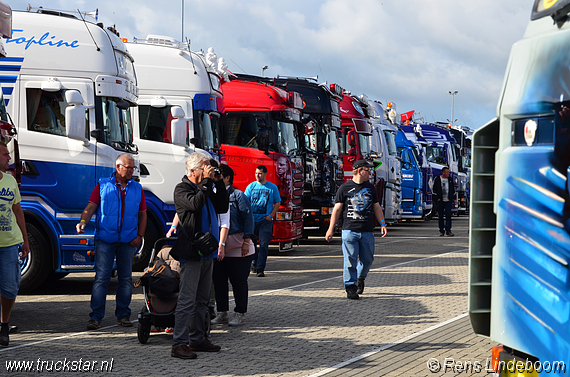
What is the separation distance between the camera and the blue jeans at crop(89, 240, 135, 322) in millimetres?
7812

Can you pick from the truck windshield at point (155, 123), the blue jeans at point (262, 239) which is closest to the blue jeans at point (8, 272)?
the blue jeans at point (262, 239)

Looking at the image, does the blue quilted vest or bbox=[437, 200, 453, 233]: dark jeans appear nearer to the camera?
the blue quilted vest

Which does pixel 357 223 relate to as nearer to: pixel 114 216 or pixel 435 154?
pixel 114 216

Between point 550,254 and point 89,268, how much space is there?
7502mm

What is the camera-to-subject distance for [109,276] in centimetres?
794

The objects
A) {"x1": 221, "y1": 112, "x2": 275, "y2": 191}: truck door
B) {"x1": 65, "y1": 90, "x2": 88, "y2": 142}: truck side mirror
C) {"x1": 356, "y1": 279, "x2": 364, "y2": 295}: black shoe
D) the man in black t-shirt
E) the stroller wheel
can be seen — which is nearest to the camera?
the stroller wheel

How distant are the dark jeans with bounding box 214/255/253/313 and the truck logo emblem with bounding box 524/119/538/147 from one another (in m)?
4.57

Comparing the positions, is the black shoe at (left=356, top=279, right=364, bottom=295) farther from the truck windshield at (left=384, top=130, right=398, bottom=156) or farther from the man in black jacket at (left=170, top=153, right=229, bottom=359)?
the truck windshield at (left=384, top=130, right=398, bottom=156)

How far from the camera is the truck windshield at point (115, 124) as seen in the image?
1052 cm

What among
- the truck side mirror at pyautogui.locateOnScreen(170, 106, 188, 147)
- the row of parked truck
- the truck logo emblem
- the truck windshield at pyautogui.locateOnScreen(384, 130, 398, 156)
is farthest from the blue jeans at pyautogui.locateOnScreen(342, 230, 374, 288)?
the truck windshield at pyautogui.locateOnScreen(384, 130, 398, 156)

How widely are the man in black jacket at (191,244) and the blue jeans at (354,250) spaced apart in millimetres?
3695

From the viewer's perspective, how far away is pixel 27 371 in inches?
233

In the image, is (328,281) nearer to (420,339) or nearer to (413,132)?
(420,339)

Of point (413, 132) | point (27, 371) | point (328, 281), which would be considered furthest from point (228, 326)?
point (413, 132)
